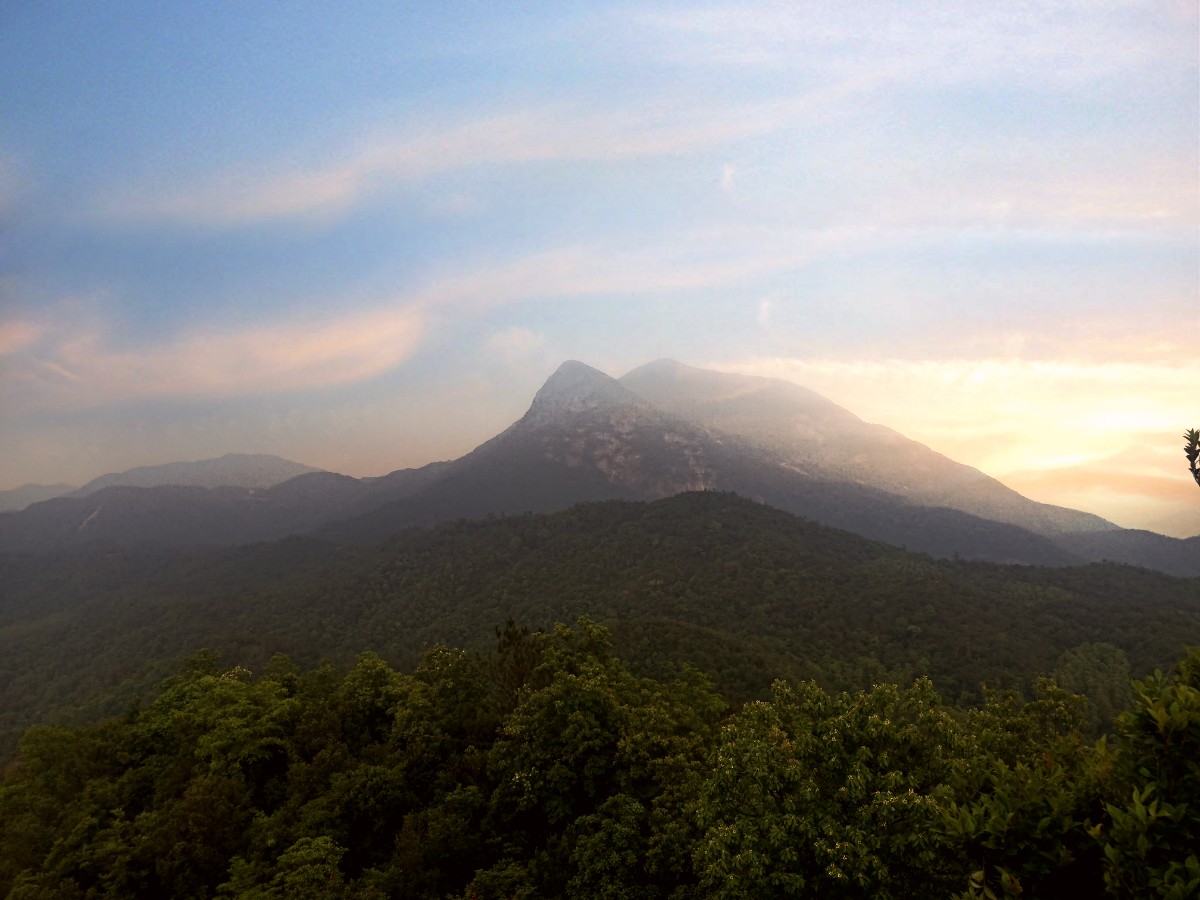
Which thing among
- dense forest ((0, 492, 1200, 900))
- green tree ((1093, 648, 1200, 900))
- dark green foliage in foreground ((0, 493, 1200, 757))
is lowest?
dark green foliage in foreground ((0, 493, 1200, 757))

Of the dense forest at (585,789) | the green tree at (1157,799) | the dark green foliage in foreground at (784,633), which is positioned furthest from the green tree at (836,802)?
the dark green foliage in foreground at (784,633)

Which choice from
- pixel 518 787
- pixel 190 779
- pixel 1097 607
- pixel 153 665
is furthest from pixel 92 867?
pixel 1097 607

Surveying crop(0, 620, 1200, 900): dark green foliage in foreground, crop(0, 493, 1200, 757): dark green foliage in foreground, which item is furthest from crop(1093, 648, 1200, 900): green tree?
crop(0, 493, 1200, 757): dark green foliage in foreground

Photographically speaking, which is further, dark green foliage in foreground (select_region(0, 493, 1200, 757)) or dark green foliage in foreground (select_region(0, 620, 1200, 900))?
dark green foliage in foreground (select_region(0, 493, 1200, 757))

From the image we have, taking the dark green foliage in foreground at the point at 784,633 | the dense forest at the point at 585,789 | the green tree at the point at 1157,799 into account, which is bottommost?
the dark green foliage in foreground at the point at 784,633

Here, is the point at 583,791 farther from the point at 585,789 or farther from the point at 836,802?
the point at 836,802

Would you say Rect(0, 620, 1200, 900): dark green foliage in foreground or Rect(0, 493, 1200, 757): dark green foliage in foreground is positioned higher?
Rect(0, 620, 1200, 900): dark green foliage in foreground

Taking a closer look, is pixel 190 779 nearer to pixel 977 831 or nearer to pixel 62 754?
pixel 62 754

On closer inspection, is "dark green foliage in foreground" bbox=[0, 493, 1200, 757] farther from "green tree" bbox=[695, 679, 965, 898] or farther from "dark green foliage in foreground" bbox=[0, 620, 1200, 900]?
"green tree" bbox=[695, 679, 965, 898]

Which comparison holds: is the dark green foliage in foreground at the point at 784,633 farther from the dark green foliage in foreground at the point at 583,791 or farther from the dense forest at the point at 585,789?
the dense forest at the point at 585,789
